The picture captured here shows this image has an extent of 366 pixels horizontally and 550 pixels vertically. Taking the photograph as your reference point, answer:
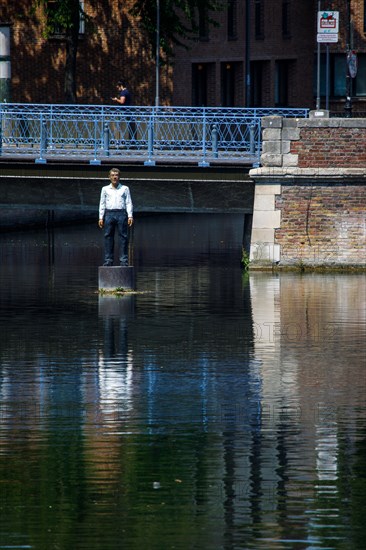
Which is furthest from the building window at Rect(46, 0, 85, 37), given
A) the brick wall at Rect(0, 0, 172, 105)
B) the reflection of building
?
the reflection of building

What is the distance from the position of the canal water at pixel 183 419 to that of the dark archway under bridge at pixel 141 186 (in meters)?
5.56

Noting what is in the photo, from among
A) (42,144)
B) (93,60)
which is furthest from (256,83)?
(42,144)

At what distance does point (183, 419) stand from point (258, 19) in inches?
1951

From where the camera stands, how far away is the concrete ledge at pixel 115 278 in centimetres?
2445

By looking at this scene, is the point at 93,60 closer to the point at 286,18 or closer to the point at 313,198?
the point at 286,18

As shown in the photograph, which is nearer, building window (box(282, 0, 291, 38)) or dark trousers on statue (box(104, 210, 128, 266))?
dark trousers on statue (box(104, 210, 128, 266))

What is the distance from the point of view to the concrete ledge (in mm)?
24453

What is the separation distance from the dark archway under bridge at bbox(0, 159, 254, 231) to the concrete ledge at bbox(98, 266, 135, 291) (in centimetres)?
599

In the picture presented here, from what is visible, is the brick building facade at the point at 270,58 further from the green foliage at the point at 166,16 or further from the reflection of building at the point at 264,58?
the green foliage at the point at 166,16

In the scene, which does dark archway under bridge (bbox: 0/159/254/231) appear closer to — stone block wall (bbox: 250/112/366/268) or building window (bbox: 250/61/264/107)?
stone block wall (bbox: 250/112/366/268)

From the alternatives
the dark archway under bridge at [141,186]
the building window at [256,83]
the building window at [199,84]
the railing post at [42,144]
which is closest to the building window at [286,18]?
the building window at [256,83]

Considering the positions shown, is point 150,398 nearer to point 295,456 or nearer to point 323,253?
point 295,456

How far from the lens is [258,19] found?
61.2 metres

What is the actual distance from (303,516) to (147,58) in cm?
4180
